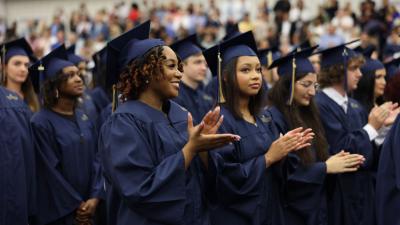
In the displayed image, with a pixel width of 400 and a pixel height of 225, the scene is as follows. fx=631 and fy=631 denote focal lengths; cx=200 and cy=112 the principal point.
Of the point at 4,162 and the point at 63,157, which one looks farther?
the point at 63,157

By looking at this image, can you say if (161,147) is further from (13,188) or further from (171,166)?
(13,188)

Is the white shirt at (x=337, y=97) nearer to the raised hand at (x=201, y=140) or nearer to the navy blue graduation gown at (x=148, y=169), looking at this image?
the navy blue graduation gown at (x=148, y=169)

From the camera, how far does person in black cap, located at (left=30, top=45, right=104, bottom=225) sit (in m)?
5.35

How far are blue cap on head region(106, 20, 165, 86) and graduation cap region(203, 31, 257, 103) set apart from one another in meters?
0.83

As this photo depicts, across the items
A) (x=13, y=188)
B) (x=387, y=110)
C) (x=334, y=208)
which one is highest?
(x=387, y=110)

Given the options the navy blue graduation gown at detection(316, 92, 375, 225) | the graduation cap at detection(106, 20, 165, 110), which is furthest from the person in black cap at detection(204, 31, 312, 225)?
the navy blue graduation gown at detection(316, 92, 375, 225)

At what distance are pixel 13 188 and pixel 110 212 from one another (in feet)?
4.16

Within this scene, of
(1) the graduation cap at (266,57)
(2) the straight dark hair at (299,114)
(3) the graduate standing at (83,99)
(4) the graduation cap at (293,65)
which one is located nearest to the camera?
(2) the straight dark hair at (299,114)

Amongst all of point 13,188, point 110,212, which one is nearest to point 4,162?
point 13,188

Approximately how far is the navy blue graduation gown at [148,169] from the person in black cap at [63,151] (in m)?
1.64

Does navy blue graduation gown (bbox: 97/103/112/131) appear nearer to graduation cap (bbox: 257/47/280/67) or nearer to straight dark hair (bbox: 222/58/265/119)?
straight dark hair (bbox: 222/58/265/119)

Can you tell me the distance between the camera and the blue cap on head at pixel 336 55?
20.4 ft

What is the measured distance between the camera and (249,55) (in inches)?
186

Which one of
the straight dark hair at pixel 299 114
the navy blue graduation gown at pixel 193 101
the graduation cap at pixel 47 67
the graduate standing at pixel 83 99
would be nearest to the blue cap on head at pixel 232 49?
the straight dark hair at pixel 299 114
